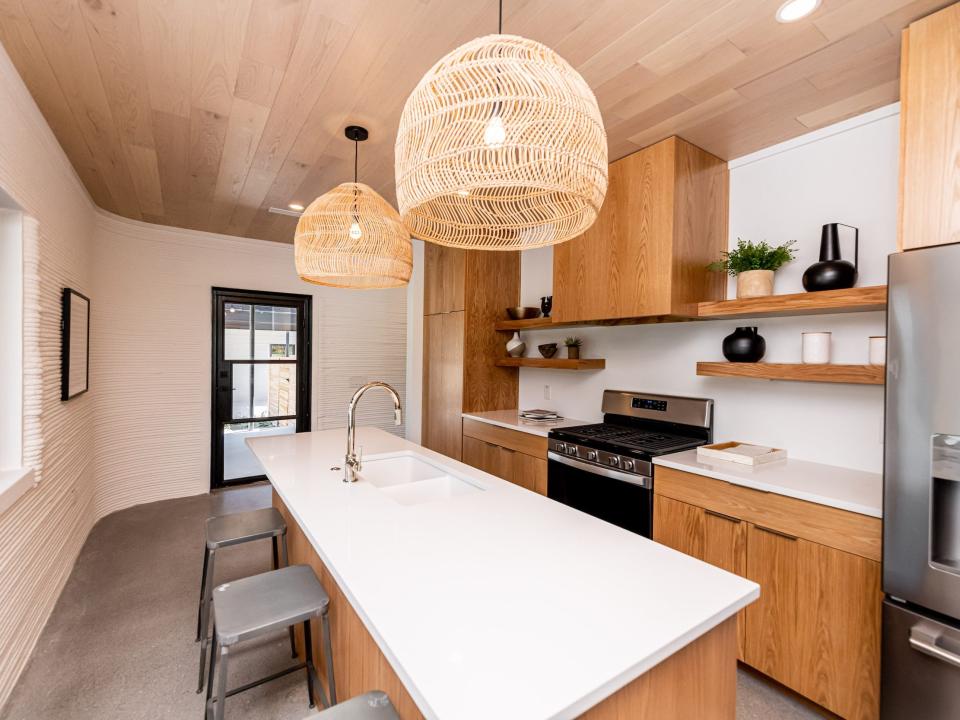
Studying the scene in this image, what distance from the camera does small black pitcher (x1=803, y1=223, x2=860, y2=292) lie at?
202cm

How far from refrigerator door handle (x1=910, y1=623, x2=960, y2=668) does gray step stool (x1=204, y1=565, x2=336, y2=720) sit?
184 cm

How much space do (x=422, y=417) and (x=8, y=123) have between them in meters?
3.32

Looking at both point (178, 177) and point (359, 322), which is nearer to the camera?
point (178, 177)

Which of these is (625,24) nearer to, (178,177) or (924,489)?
(924,489)

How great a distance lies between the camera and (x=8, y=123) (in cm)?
187

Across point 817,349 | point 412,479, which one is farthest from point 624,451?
point 412,479

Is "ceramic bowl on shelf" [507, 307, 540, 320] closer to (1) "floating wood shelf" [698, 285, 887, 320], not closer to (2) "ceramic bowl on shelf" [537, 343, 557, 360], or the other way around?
(2) "ceramic bowl on shelf" [537, 343, 557, 360]

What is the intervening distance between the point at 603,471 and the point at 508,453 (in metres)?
0.92

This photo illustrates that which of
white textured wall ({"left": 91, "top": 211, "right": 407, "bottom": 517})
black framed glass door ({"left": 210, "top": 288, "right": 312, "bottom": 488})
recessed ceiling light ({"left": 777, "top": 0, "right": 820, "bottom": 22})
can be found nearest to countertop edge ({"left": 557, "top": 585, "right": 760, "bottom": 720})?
recessed ceiling light ({"left": 777, "top": 0, "right": 820, "bottom": 22})

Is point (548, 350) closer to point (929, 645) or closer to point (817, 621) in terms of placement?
point (817, 621)

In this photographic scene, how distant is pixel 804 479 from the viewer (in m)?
1.95

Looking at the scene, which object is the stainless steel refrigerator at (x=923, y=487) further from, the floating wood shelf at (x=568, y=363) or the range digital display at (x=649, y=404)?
the floating wood shelf at (x=568, y=363)

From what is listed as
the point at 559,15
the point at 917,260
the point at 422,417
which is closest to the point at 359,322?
the point at 422,417

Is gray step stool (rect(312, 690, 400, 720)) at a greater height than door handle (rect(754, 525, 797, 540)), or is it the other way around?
door handle (rect(754, 525, 797, 540))
